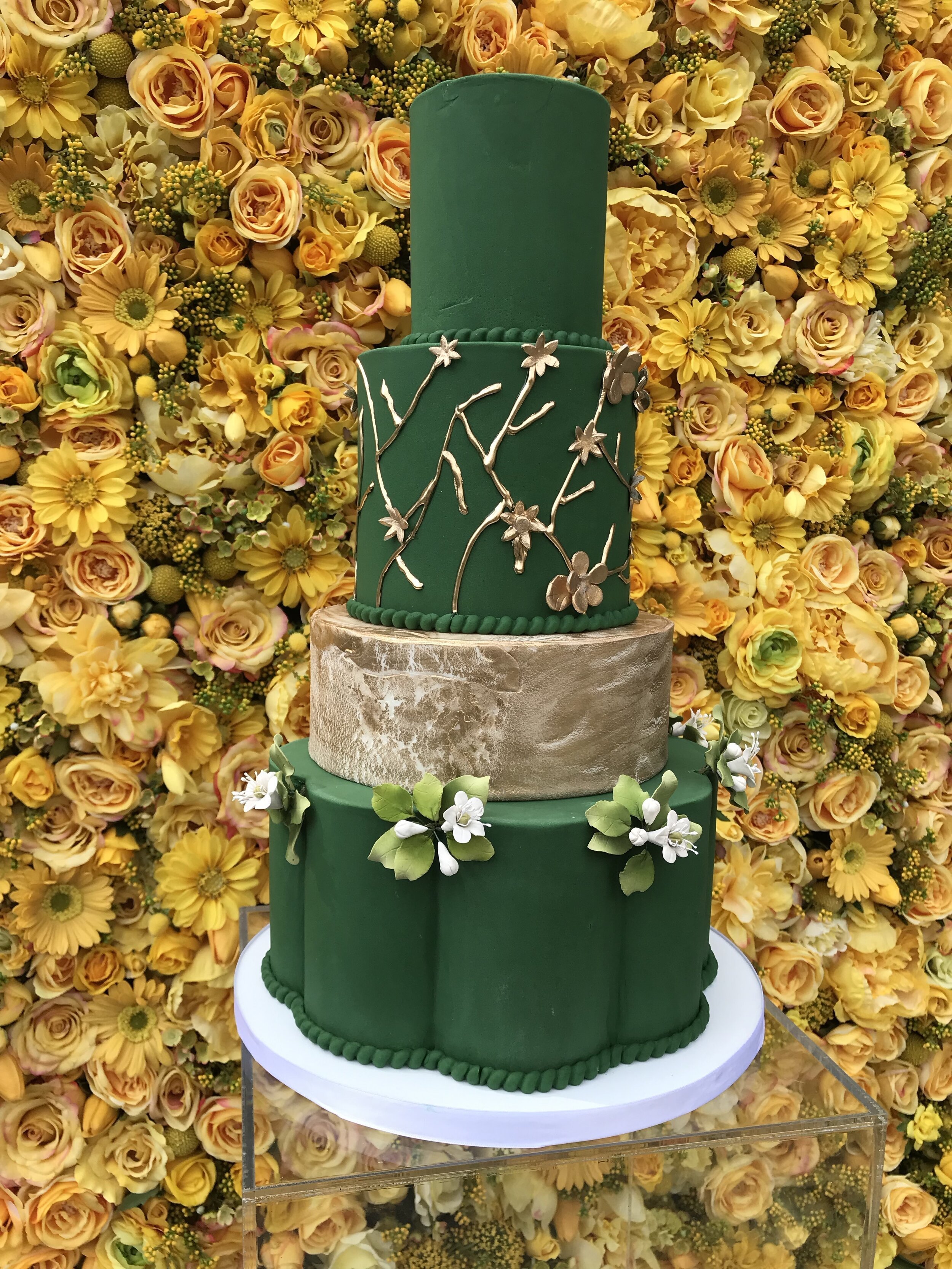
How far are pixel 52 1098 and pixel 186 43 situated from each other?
2252 millimetres

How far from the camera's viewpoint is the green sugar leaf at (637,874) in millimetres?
1245

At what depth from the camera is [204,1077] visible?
1987 mm

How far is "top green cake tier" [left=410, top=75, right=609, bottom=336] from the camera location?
127cm

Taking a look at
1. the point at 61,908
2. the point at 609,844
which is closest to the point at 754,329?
the point at 609,844

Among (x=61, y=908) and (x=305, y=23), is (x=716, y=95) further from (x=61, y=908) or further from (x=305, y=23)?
(x=61, y=908)

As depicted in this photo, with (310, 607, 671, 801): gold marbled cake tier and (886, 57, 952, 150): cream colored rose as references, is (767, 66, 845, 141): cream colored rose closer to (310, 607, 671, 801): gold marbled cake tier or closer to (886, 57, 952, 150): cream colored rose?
(886, 57, 952, 150): cream colored rose

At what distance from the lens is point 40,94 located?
175 centimetres

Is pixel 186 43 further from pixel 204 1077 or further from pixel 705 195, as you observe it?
pixel 204 1077

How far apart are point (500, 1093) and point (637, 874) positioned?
1.16 feet

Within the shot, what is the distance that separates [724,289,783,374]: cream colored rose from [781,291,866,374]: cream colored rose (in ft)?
0.15

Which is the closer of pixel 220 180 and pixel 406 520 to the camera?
pixel 406 520


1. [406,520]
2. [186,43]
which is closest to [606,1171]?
[406,520]

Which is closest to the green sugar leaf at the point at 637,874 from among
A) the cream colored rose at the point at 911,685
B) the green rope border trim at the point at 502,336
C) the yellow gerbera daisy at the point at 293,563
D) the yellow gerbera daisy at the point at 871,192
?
the green rope border trim at the point at 502,336

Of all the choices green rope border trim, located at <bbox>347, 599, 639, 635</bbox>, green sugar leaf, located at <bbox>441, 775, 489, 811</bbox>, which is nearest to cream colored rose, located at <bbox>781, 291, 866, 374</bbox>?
green rope border trim, located at <bbox>347, 599, 639, 635</bbox>
